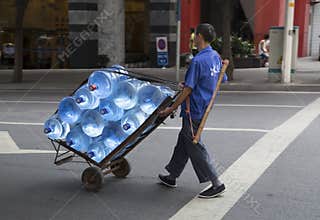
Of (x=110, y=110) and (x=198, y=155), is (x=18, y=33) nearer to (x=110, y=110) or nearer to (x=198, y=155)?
(x=110, y=110)

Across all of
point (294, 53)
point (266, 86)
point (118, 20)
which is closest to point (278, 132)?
point (266, 86)

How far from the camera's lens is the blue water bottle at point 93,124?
5633 millimetres

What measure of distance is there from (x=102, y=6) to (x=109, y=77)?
53.1ft

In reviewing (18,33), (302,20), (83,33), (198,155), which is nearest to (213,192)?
(198,155)

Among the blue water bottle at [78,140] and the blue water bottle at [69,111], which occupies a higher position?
the blue water bottle at [69,111]

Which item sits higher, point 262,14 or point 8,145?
point 262,14

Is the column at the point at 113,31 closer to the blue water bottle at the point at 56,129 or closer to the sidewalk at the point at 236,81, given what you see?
the sidewalk at the point at 236,81

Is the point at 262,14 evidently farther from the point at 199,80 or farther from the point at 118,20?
the point at 199,80

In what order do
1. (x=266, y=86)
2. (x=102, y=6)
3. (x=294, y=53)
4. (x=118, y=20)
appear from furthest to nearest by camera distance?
(x=102, y=6) < (x=118, y=20) < (x=294, y=53) < (x=266, y=86)

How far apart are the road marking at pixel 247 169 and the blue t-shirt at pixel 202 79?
94 cm

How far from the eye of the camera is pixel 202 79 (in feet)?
17.6

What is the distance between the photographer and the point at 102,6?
2119 centimetres

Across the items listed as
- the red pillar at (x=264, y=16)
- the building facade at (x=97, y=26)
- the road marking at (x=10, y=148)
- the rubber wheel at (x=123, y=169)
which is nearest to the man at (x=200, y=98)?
the rubber wheel at (x=123, y=169)

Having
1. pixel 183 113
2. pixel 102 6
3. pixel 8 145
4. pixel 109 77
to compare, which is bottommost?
pixel 8 145
